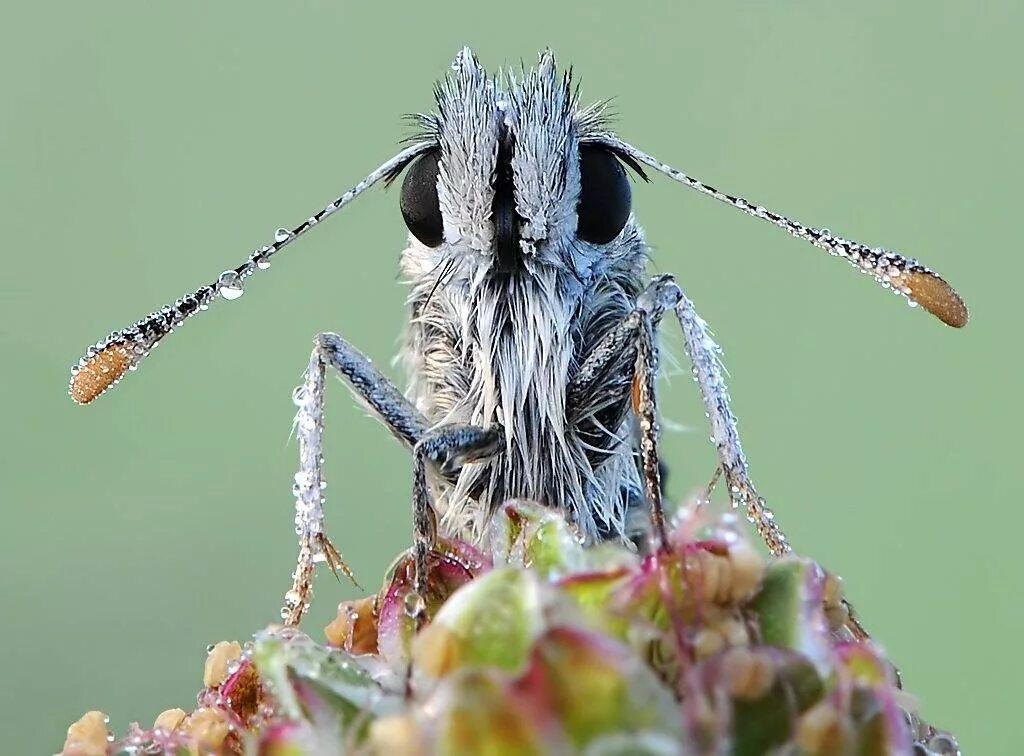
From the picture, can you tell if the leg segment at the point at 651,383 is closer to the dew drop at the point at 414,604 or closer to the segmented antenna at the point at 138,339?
the dew drop at the point at 414,604

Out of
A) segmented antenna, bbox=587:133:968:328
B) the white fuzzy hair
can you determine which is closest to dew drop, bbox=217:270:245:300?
the white fuzzy hair

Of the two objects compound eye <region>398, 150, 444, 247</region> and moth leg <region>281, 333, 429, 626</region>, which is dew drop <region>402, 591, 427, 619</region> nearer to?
moth leg <region>281, 333, 429, 626</region>

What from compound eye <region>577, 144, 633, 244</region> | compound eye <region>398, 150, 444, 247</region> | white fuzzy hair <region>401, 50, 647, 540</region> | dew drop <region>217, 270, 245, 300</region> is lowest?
dew drop <region>217, 270, 245, 300</region>

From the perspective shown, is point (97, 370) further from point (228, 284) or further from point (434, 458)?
point (434, 458)

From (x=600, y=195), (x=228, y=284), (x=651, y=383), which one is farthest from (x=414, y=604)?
(x=600, y=195)

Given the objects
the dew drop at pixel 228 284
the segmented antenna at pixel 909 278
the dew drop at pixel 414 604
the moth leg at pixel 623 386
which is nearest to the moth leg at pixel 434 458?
the dew drop at pixel 414 604

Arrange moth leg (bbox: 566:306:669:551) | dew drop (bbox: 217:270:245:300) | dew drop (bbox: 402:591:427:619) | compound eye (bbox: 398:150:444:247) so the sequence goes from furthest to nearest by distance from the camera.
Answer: compound eye (bbox: 398:150:444:247) < dew drop (bbox: 217:270:245:300) < moth leg (bbox: 566:306:669:551) < dew drop (bbox: 402:591:427:619)

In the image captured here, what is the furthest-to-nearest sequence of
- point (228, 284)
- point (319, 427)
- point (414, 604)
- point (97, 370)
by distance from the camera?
point (319, 427) → point (228, 284) → point (97, 370) → point (414, 604)
